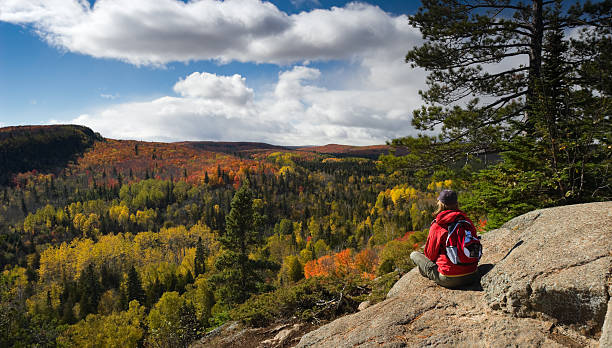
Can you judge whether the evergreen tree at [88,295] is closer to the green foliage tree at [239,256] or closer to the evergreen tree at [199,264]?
the evergreen tree at [199,264]

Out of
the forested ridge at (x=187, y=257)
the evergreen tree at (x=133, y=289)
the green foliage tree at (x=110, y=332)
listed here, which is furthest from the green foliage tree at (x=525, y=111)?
the evergreen tree at (x=133, y=289)

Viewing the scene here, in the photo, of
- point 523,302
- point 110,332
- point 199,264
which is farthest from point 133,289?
point 523,302

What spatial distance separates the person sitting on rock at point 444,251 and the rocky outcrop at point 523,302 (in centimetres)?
19

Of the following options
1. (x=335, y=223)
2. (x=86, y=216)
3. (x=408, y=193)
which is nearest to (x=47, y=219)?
(x=86, y=216)

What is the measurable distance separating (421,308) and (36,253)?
165957mm

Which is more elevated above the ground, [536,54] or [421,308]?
[536,54]

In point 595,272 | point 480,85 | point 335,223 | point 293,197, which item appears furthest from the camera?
point 293,197

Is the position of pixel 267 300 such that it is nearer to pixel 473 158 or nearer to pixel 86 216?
pixel 473 158

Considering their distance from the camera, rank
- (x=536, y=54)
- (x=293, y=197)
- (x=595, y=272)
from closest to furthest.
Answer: (x=595, y=272) → (x=536, y=54) → (x=293, y=197)

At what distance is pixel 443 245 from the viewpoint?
503 centimetres

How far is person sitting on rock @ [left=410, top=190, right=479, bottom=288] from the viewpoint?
481 cm

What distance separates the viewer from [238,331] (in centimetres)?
811

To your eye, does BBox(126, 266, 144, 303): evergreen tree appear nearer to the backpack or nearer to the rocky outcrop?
the rocky outcrop

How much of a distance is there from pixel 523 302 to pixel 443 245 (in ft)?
4.37
